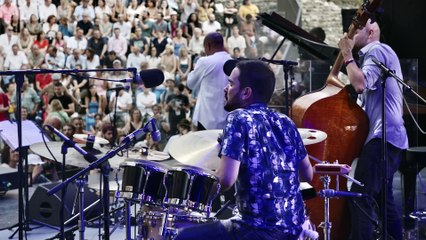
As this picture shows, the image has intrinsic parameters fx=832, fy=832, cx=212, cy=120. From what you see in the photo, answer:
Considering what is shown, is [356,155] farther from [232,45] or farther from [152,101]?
[232,45]

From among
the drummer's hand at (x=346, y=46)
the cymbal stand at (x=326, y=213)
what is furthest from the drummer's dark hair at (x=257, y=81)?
the drummer's hand at (x=346, y=46)

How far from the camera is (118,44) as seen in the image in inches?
744

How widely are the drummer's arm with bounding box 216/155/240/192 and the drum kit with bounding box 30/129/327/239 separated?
819 millimetres

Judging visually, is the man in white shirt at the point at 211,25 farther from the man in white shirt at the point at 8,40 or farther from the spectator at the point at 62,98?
the spectator at the point at 62,98

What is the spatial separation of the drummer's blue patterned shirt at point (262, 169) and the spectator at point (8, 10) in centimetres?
1495

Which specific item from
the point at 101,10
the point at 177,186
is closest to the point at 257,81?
the point at 177,186

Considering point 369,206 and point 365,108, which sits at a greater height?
point 365,108

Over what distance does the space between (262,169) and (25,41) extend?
14.4 meters

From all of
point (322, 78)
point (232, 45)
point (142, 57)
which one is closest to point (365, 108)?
point (322, 78)

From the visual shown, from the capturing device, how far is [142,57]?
61.8 feet

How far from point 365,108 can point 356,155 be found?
0.39 meters

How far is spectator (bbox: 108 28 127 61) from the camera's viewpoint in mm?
18844

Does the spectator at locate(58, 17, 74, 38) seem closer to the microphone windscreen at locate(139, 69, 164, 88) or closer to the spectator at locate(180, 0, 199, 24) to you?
the spectator at locate(180, 0, 199, 24)

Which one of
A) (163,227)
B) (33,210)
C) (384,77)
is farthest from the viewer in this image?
(33,210)
